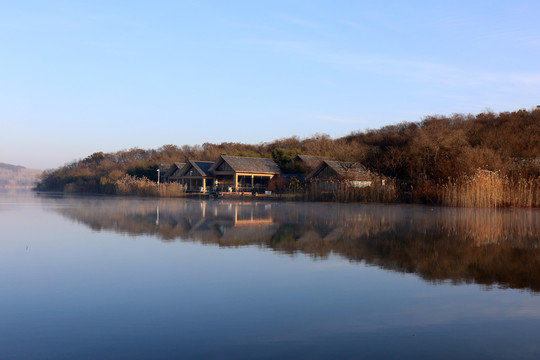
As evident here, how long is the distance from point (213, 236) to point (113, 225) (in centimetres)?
454

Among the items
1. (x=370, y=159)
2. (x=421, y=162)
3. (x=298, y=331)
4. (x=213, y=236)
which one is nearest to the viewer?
(x=298, y=331)

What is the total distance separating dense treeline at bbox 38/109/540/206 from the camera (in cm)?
3156

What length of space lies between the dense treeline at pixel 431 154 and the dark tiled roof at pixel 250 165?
2.75 m

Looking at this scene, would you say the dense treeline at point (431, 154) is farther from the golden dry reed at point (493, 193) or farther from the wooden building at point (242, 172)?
the wooden building at point (242, 172)

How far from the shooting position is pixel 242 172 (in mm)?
53562

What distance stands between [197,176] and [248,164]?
606 cm

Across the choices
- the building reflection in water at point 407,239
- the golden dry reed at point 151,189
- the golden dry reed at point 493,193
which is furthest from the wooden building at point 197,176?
the building reflection in water at point 407,239

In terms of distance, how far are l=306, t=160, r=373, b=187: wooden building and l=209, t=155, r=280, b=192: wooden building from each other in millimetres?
8763

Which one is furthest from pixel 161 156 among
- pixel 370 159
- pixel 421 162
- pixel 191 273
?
pixel 191 273

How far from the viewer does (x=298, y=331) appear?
18.8 ft

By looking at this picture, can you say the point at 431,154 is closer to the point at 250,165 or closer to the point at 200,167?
the point at 250,165

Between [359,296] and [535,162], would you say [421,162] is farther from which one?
[359,296]

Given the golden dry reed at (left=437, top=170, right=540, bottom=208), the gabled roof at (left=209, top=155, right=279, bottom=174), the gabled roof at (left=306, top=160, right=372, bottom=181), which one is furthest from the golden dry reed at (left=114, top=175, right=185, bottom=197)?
the golden dry reed at (left=437, top=170, right=540, bottom=208)

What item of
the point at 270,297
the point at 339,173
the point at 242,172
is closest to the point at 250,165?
the point at 242,172
